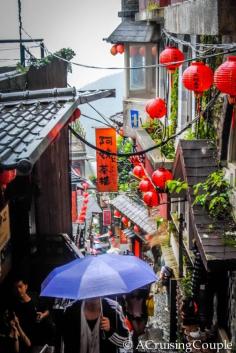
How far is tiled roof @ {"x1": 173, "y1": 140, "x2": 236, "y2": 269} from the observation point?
29.9 ft

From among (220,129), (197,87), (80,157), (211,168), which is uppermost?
(197,87)

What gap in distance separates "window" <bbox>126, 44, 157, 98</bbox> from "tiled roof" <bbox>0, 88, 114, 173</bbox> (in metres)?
9.59

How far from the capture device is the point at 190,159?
38.9 feet

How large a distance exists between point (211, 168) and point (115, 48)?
14.6 m

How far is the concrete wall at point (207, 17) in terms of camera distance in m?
8.14

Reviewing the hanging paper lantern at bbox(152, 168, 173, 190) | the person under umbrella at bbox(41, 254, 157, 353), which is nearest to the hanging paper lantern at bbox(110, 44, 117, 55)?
the hanging paper lantern at bbox(152, 168, 173, 190)

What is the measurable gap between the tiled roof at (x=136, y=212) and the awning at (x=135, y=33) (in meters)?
8.49

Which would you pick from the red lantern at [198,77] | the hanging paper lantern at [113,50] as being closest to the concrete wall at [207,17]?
the red lantern at [198,77]

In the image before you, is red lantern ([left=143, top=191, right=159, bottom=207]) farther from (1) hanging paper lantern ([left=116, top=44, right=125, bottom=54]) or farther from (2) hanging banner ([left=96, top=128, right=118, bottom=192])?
(1) hanging paper lantern ([left=116, top=44, right=125, bottom=54])

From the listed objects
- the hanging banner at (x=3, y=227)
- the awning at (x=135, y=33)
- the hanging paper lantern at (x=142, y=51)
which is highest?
the awning at (x=135, y=33)

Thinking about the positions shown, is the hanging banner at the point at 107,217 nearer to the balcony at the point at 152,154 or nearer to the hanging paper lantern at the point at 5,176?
the balcony at the point at 152,154

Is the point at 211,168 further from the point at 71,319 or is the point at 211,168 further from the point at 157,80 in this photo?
the point at 157,80

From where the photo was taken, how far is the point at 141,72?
80.2 feet

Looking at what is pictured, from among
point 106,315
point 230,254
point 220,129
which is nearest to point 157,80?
point 220,129
